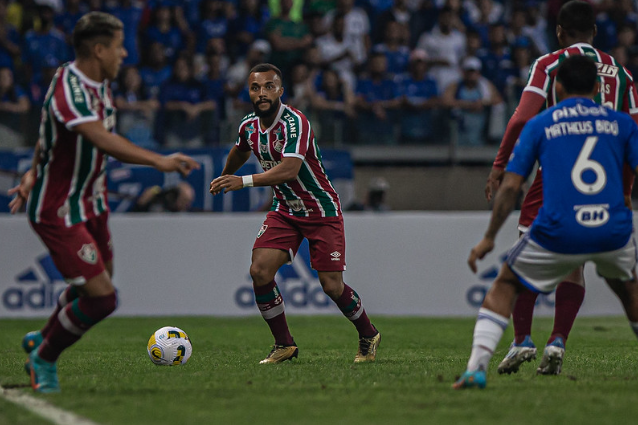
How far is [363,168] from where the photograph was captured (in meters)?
16.4

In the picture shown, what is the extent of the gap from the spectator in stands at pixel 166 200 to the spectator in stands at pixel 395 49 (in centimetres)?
501

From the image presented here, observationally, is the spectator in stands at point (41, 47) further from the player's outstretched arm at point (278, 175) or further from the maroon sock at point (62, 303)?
the maroon sock at point (62, 303)

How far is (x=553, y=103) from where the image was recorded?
683 centimetres

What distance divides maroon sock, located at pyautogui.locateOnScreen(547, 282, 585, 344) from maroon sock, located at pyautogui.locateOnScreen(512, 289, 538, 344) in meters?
0.18

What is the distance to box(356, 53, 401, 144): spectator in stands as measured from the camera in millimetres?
16219

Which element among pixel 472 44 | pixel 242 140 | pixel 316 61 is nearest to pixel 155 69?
pixel 316 61

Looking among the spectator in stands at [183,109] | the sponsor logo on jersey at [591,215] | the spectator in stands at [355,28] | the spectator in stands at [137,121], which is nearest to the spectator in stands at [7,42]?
the spectator in stands at [137,121]

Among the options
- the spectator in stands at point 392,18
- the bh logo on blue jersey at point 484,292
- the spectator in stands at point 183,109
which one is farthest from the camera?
the spectator in stands at point 392,18

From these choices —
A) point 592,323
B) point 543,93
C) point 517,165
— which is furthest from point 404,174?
point 517,165

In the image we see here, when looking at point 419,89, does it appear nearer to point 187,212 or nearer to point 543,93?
point 187,212

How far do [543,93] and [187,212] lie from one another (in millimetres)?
8448

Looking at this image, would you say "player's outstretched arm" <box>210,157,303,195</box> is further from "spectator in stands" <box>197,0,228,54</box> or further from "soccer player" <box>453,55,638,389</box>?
"spectator in stands" <box>197,0,228,54</box>

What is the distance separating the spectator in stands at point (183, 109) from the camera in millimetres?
15258

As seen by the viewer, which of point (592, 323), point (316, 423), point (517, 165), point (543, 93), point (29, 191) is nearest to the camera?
point (316, 423)
